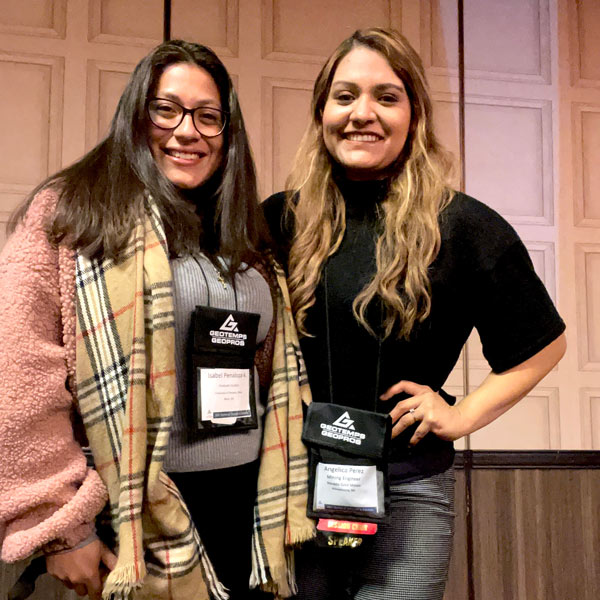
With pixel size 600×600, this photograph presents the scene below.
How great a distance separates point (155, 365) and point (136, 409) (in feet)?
0.26

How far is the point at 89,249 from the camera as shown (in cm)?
113

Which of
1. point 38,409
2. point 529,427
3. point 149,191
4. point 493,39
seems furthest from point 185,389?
point 493,39

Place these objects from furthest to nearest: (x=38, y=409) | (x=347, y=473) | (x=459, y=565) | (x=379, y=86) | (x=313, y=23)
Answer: (x=313, y=23)
(x=459, y=565)
(x=379, y=86)
(x=347, y=473)
(x=38, y=409)

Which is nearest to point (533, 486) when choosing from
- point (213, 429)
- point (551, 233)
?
point (551, 233)

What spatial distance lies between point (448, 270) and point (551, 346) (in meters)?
0.28

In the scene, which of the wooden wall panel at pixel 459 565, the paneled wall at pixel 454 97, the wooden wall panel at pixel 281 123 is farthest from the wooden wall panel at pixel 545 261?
the wooden wall panel at pixel 281 123

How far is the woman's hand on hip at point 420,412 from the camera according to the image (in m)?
1.34

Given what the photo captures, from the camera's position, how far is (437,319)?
4.54 feet

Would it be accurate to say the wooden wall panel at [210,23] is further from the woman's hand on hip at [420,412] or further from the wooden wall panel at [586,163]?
the woman's hand on hip at [420,412]

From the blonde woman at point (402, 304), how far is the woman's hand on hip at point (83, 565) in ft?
1.36

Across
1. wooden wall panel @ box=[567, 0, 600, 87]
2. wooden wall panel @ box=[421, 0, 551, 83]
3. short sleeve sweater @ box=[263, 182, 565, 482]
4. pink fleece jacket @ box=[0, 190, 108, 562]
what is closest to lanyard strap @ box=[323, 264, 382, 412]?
short sleeve sweater @ box=[263, 182, 565, 482]

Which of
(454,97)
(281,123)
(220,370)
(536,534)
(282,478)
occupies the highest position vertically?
(454,97)

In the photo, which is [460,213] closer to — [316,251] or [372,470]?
[316,251]

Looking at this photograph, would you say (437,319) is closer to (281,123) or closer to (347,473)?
(347,473)
